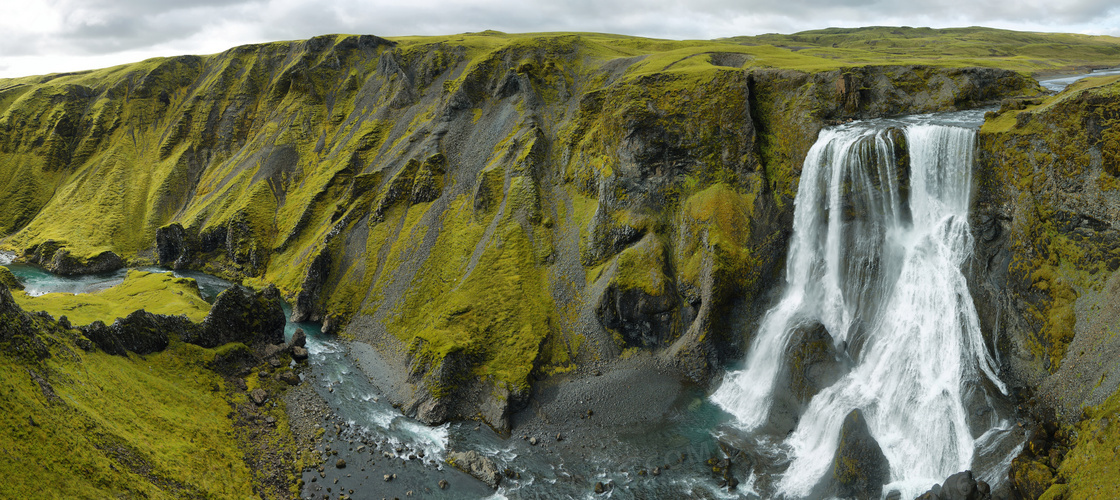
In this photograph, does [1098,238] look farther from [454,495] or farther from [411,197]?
[411,197]

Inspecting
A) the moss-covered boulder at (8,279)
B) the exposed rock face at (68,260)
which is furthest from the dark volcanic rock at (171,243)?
the moss-covered boulder at (8,279)

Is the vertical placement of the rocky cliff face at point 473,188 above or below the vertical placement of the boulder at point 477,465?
above

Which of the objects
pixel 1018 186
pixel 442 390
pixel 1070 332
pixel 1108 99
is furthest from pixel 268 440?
pixel 1108 99

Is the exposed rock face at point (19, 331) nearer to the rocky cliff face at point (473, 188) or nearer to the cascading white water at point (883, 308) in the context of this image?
the rocky cliff face at point (473, 188)

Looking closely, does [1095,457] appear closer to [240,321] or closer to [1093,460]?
[1093,460]

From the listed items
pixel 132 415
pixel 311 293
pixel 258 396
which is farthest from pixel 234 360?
pixel 311 293

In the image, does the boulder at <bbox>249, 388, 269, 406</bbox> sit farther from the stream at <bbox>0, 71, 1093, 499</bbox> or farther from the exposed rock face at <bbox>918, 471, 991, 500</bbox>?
the exposed rock face at <bbox>918, 471, 991, 500</bbox>
